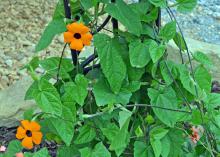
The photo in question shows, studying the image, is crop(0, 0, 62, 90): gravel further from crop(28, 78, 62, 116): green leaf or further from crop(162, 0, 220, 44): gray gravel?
crop(28, 78, 62, 116): green leaf

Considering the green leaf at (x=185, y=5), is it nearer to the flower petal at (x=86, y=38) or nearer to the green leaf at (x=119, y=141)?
the flower petal at (x=86, y=38)

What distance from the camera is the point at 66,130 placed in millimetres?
2195

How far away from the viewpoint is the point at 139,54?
7.20 ft

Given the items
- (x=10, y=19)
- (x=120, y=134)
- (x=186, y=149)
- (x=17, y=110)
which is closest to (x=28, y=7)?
(x=10, y=19)

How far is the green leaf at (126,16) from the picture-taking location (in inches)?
83.1

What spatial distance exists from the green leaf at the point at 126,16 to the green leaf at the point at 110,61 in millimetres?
97

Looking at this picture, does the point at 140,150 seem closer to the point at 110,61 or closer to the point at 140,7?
the point at 110,61

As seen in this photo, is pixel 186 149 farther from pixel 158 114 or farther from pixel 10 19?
pixel 10 19

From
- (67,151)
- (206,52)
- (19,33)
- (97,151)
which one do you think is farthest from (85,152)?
(19,33)

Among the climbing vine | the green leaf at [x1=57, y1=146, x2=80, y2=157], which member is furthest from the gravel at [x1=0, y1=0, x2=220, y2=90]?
the climbing vine

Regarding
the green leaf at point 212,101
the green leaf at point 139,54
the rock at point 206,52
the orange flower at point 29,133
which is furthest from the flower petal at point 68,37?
the rock at point 206,52

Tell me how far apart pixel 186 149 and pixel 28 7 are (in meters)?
3.32

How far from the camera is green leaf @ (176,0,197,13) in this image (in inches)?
88.0

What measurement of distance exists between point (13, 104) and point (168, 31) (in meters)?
1.96
